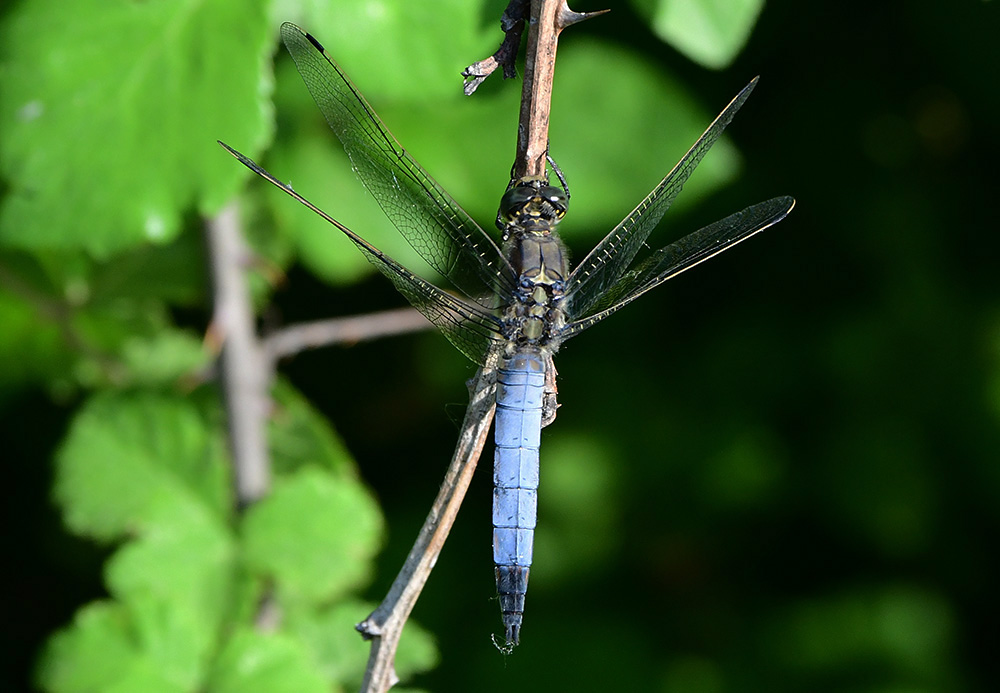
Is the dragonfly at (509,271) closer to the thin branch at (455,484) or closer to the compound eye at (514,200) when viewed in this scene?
the compound eye at (514,200)

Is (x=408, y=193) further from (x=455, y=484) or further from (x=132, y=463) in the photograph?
(x=132, y=463)

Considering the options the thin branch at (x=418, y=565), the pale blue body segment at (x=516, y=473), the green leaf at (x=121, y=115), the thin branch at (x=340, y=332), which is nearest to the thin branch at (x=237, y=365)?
the thin branch at (x=340, y=332)

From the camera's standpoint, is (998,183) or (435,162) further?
(998,183)

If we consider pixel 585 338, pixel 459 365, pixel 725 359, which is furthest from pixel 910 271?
pixel 459 365

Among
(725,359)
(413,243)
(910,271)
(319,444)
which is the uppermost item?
(910,271)

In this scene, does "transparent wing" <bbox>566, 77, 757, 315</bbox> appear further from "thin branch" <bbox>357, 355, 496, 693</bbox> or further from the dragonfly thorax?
"thin branch" <bbox>357, 355, 496, 693</bbox>

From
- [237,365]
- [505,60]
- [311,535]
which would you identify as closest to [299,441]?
[237,365]

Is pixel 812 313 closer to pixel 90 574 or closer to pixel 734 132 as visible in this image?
pixel 734 132
